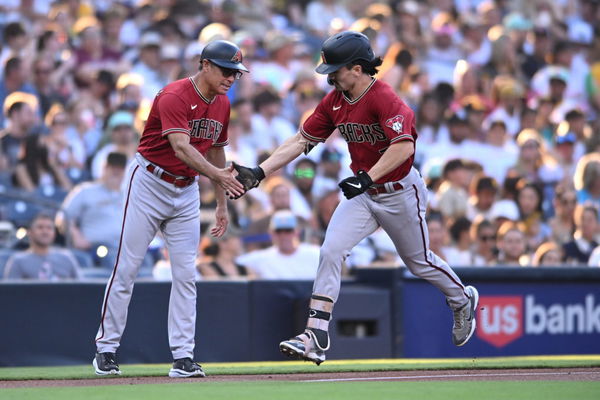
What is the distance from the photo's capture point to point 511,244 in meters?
11.9

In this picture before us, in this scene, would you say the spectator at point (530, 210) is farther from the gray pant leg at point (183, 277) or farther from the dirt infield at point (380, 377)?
the gray pant leg at point (183, 277)

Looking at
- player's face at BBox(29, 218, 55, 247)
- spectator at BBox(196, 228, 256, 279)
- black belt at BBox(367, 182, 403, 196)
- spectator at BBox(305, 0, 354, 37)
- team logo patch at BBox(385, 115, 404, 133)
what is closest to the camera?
team logo patch at BBox(385, 115, 404, 133)

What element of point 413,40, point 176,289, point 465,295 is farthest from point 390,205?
point 413,40

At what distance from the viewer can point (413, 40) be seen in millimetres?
17453

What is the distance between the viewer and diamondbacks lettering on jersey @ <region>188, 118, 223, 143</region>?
7.89m

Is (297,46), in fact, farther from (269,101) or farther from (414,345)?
(414,345)

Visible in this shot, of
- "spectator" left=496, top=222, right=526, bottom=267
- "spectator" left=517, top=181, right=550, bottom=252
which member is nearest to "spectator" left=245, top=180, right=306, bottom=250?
"spectator" left=496, top=222, right=526, bottom=267

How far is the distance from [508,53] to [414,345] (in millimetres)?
7979

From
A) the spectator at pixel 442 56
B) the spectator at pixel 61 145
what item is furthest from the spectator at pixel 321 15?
the spectator at pixel 61 145

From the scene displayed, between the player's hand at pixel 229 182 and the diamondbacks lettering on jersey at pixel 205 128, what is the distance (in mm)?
286

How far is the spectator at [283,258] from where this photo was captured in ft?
36.6

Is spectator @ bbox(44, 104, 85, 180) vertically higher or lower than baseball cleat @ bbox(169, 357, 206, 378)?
higher

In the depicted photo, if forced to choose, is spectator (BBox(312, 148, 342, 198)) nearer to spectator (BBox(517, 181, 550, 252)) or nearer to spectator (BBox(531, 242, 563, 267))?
spectator (BBox(517, 181, 550, 252))

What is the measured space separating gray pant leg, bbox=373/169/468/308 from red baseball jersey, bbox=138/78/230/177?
120 centimetres
